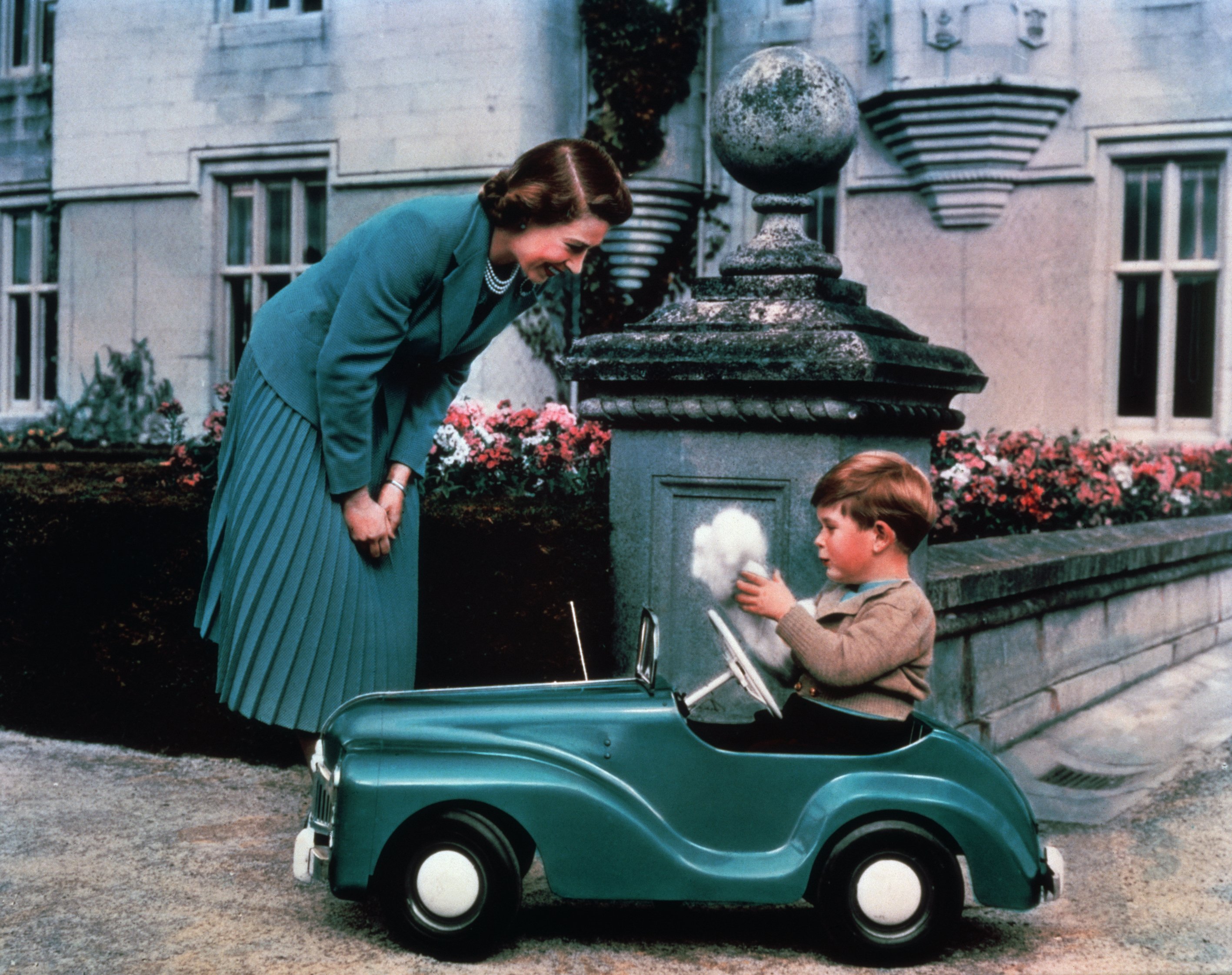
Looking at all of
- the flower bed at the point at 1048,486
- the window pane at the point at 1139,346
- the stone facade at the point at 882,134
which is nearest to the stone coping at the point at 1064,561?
the flower bed at the point at 1048,486

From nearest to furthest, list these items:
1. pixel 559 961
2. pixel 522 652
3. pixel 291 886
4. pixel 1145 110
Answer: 1. pixel 559 961
2. pixel 291 886
3. pixel 522 652
4. pixel 1145 110

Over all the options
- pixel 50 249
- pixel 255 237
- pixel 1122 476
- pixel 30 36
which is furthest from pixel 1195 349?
pixel 30 36

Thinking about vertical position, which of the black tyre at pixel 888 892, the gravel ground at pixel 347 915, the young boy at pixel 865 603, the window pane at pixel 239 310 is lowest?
the gravel ground at pixel 347 915

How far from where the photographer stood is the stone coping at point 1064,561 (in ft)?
14.8

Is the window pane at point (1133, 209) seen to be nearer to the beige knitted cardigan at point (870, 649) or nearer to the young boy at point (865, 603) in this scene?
the young boy at point (865, 603)

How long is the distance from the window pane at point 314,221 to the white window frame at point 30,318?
2929mm

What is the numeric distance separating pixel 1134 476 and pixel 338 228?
6591 mm

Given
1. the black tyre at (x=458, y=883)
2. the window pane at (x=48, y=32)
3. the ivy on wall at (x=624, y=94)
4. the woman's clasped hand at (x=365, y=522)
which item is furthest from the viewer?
the window pane at (x=48, y=32)

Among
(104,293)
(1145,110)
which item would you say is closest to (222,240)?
(104,293)

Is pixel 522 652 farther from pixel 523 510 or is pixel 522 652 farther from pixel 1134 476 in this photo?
pixel 1134 476

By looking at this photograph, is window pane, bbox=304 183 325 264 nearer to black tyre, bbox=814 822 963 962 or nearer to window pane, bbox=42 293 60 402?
window pane, bbox=42 293 60 402

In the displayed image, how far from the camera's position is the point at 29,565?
15.6 feet

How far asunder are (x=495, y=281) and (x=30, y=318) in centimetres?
1177

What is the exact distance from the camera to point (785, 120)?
3924 millimetres
